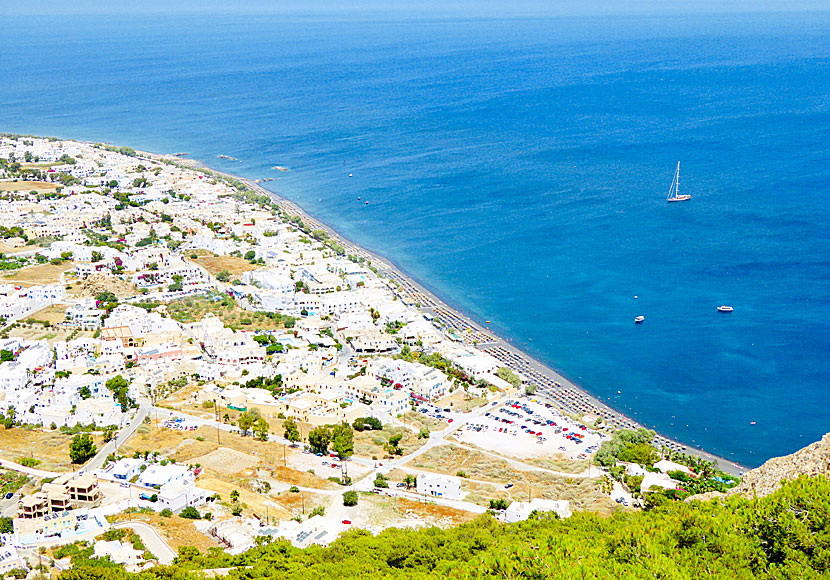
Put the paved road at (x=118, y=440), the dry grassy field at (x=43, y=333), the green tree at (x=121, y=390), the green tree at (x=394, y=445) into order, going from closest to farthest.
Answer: the paved road at (x=118, y=440), the green tree at (x=394, y=445), the green tree at (x=121, y=390), the dry grassy field at (x=43, y=333)

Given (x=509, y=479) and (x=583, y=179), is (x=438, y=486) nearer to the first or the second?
(x=509, y=479)

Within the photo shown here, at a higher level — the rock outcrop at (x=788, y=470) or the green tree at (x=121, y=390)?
the green tree at (x=121, y=390)

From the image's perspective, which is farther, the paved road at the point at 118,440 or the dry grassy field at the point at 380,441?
the dry grassy field at the point at 380,441

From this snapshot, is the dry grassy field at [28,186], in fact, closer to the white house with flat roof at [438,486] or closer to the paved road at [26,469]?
the paved road at [26,469]

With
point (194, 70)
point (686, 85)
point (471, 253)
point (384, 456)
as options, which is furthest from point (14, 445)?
point (194, 70)

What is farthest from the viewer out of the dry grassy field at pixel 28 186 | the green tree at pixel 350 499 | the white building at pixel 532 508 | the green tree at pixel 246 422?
the dry grassy field at pixel 28 186

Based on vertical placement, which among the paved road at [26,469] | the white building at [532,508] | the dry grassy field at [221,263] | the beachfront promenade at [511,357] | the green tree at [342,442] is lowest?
the white building at [532,508]

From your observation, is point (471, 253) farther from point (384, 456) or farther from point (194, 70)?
point (194, 70)

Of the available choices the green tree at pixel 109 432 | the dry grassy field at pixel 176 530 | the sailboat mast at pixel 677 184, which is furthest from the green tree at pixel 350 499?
the sailboat mast at pixel 677 184
